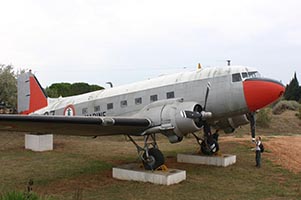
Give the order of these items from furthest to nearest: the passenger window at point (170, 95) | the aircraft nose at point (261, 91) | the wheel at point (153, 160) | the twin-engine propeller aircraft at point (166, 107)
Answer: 1. the passenger window at point (170, 95)
2. the wheel at point (153, 160)
3. the aircraft nose at point (261, 91)
4. the twin-engine propeller aircraft at point (166, 107)

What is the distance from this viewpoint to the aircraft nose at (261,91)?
11.5m

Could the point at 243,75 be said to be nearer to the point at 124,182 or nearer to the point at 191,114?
the point at 191,114

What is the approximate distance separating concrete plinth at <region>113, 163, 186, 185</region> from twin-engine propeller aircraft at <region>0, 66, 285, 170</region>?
1.31 feet

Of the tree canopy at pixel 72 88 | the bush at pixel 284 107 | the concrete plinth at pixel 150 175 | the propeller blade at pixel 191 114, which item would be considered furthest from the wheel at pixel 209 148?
the tree canopy at pixel 72 88

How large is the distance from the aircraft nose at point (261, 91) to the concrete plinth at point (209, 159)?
340 cm

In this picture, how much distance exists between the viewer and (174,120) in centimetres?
1107

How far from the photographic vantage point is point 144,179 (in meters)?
11.5

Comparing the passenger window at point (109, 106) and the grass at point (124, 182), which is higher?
the passenger window at point (109, 106)

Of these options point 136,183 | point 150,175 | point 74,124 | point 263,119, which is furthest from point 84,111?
point 263,119

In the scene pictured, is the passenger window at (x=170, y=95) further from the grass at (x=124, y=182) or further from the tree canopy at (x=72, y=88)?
the tree canopy at (x=72, y=88)

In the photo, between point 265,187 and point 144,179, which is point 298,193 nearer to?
point 265,187

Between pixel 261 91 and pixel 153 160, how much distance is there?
4456 mm

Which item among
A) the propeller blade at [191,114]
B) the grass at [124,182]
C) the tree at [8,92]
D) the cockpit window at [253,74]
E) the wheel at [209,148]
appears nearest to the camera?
the grass at [124,182]

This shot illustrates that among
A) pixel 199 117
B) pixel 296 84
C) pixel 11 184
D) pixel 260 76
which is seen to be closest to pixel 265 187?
pixel 199 117
